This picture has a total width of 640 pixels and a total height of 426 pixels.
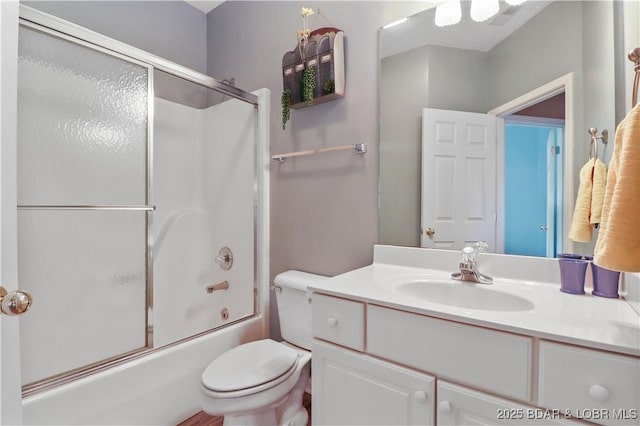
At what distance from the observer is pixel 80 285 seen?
1.51m

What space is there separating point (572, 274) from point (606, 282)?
0.08 metres

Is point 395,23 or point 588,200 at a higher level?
point 395,23

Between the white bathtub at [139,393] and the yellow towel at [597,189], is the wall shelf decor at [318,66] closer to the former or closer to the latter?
the yellow towel at [597,189]

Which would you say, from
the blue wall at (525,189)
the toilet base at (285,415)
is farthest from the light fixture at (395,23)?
the toilet base at (285,415)

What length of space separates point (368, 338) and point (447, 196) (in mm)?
717

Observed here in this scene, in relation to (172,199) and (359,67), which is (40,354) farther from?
(359,67)

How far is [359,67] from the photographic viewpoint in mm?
1514

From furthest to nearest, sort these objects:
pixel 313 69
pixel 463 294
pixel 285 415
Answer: pixel 313 69 < pixel 285 415 < pixel 463 294

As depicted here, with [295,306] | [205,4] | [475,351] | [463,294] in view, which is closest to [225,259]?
[295,306]

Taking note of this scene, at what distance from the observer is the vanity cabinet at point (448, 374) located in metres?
0.63

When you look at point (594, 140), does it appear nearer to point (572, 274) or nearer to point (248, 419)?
point (572, 274)

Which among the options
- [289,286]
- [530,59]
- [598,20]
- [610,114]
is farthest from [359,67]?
[289,286]

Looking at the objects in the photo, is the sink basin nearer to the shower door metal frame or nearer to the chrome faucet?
the chrome faucet

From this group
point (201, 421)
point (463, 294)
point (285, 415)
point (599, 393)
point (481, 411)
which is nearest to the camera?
point (599, 393)
